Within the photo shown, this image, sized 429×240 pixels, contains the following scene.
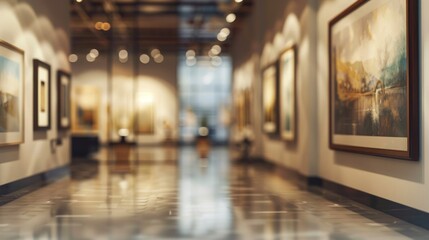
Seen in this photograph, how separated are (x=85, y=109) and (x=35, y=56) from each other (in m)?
24.0

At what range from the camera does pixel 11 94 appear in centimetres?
1166

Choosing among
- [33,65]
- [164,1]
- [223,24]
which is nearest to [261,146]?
[164,1]

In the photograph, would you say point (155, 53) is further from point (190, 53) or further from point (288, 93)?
point (288, 93)

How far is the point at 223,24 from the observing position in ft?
94.3

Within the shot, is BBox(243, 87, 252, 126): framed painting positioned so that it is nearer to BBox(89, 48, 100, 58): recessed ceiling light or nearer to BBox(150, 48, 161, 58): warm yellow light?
BBox(150, 48, 161, 58): warm yellow light

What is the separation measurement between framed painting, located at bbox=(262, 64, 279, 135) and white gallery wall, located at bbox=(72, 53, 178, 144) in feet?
47.9

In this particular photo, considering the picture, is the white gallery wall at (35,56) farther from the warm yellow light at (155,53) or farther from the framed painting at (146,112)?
the framed painting at (146,112)

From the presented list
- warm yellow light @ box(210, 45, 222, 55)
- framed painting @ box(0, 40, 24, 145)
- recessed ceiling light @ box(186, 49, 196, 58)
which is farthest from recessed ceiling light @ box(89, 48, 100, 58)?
framed painting @ box(0, 40, 24, 145)

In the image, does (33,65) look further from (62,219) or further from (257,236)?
(257,236)

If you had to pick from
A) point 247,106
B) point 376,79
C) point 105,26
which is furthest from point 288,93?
point 105,26

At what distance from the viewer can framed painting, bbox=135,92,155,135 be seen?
126 feet

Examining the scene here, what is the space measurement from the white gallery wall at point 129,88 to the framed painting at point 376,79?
77.4 ft

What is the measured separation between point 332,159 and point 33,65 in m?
7.01

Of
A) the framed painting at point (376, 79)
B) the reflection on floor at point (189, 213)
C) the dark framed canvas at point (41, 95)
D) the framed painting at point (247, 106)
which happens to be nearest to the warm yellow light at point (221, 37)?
the framed painting at point (247, 106)
